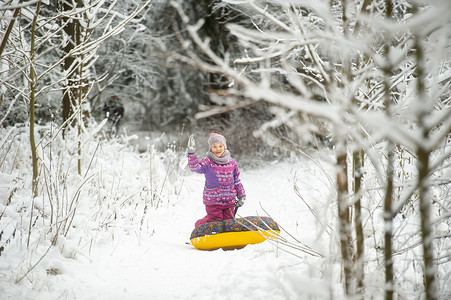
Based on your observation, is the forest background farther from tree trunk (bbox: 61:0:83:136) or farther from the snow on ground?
the snow on ground

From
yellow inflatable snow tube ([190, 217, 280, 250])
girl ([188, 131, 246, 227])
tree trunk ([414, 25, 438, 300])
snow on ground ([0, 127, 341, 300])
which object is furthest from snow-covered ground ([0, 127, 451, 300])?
girl ([188, 131, 246, 227])

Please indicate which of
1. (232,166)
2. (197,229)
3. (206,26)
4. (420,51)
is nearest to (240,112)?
(206,26)

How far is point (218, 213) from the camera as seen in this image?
4109 mm

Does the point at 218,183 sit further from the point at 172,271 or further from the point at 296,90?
the point at 296,90

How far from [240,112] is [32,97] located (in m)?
8.14

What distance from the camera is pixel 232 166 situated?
429cm

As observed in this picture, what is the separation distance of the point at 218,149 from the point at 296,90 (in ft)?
16.2

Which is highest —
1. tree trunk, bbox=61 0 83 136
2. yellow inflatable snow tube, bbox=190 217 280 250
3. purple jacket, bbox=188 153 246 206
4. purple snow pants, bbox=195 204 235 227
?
tree trunk, bbox=61 0 83 136

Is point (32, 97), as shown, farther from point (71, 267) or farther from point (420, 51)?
point (420, 51)

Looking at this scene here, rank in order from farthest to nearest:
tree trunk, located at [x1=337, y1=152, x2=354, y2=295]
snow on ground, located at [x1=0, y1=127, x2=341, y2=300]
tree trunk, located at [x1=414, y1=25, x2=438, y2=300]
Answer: snow on ground, located at [x1=0, y1=127, x2=341, y2=300] < tree trunk, located at [x1=337, y1=152, x2=354, y2=295] < tree trunk, located at [x1=414, y1=25, x2=438, y2=300]

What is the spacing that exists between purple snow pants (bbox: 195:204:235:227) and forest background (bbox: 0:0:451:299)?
1.43m

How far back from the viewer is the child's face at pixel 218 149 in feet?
14.0

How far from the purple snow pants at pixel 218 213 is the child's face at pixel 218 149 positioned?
685 mm

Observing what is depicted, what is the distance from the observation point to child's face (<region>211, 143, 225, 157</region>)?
4256mm
